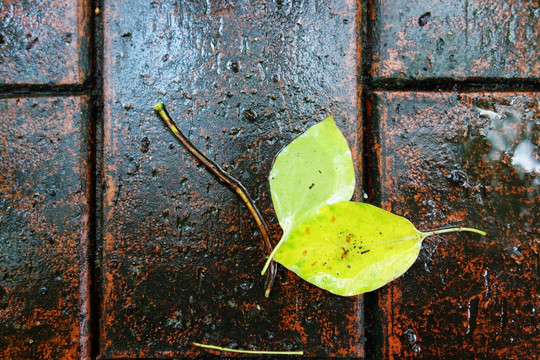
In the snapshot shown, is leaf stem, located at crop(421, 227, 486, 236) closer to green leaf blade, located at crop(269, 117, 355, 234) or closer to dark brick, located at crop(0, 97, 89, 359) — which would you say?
green leaf blade, located at crop(269, 117, 355, 234)

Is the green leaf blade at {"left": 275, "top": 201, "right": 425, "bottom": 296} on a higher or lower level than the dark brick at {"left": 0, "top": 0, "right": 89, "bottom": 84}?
lower

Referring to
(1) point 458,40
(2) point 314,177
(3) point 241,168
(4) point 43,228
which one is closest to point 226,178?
(3) point 241,168

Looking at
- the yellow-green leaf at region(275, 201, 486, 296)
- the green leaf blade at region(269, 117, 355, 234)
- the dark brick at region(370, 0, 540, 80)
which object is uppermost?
the dark brick at region(370, 0, 540, 80)

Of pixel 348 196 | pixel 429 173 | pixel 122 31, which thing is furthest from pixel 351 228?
pixel 122 31

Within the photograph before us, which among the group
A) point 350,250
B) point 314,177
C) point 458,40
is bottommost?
point 350,250

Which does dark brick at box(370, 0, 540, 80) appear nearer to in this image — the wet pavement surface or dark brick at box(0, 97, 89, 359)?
the wet pavement surface

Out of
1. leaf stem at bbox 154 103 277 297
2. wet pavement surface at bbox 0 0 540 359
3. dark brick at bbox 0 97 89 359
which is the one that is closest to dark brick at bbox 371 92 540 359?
wet pavement surface at bbox 0 0 540 359

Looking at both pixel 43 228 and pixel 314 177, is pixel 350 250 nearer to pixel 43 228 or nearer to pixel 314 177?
pixel 314 177
